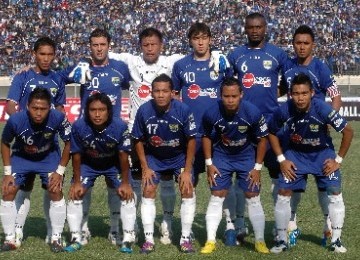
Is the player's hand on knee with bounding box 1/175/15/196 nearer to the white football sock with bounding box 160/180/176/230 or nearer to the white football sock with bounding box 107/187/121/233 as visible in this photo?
the white football sock with bounding box 107/187/121/233

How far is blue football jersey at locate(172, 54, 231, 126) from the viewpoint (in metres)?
9.25

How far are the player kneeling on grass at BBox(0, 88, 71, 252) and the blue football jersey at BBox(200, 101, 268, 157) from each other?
1.69 m

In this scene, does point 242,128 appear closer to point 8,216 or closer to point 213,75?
point 213,75

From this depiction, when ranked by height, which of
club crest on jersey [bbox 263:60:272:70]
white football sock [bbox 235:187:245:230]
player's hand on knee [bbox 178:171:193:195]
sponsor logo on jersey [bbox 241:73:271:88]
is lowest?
white football sock [bbox 235:187:245:230]

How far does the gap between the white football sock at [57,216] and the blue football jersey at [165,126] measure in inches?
49.0

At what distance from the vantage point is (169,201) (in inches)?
375

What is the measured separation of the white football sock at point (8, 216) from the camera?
8961 mm

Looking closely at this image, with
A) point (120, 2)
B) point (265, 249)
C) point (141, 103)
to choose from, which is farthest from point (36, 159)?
point (120, 2)

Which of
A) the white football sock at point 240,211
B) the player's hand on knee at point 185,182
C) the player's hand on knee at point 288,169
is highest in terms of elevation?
the player's hand on knee at point 288,169

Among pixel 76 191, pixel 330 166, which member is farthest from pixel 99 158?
pixel 330 166

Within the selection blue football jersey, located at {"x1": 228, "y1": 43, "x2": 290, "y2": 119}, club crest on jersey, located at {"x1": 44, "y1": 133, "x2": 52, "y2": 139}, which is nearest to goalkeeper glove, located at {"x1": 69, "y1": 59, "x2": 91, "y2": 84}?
club crest on jersey, located at {"x1": 44, "y1": 133, "x2": 52, "y2": 139}

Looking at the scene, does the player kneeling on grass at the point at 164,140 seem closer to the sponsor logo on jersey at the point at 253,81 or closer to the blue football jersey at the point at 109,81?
the blue football jersey at the point at 109,81

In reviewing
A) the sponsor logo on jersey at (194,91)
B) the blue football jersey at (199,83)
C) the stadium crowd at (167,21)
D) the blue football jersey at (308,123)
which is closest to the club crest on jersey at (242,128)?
the blue football jersey at (308,123)

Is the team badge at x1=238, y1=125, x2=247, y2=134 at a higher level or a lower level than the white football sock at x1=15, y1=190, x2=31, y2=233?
higher
